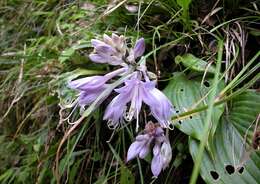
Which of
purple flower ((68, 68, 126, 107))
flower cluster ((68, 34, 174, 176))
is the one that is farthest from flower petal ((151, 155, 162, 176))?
purple flower ((68, 68, 126, 107))

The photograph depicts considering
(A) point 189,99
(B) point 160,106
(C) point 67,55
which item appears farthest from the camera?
(C) point 67,55

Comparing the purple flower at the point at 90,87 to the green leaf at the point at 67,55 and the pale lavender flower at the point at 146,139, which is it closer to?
the pale lavender flower at the point at 146,139

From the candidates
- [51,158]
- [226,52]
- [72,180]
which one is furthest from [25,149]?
[226,52]

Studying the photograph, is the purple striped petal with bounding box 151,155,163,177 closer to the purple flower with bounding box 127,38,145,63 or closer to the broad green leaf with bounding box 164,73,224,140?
the broad green leaf with bounding box 164,73,224,140

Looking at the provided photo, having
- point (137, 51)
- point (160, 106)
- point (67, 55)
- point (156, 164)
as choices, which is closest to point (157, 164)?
point (156, 164)

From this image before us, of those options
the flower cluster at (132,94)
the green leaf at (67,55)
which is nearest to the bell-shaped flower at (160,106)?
the flower cluster at (132,94)

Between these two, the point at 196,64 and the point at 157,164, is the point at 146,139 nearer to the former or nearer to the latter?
the point at 157,164

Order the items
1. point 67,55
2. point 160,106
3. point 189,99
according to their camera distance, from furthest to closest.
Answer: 1. point 67,55
2. point 189,99
3. point 160,106
